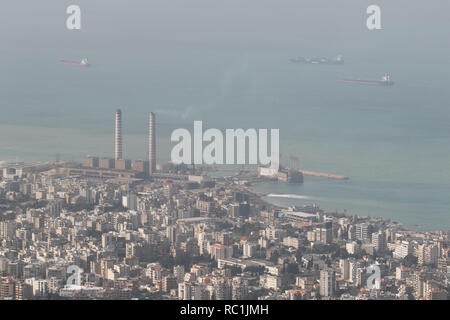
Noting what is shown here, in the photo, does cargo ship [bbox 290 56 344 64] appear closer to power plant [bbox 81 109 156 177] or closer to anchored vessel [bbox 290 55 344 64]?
anchored vessel [bbox 290 55 344 64]

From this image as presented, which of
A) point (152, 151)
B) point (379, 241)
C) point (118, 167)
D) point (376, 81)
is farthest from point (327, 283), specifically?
point (376, 81)

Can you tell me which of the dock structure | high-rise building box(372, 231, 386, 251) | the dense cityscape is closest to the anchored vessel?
the dock structure

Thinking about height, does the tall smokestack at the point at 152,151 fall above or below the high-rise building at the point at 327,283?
above

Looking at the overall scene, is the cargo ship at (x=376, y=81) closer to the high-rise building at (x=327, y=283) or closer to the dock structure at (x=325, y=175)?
the dock structure at (x=325, y=175)

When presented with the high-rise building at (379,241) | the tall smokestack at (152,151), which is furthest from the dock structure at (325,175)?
the high-rise building at (379,241)

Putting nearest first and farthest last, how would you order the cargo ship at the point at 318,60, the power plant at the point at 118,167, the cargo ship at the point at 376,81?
the power plant at the point at 118,167 < the cargo ship at the point at 376,81 < the cargo ship at the point at 318,60

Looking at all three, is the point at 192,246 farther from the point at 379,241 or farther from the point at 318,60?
the point at 318,60

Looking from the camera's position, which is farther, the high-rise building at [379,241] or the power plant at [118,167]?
the power plant at [118,167]
